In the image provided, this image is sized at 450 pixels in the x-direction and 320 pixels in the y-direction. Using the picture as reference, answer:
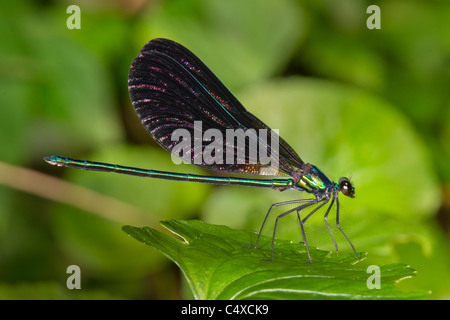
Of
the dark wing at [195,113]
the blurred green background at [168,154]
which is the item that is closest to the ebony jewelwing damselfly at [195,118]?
the dark wing at [195,113]

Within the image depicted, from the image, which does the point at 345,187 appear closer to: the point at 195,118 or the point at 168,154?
the point at 195,118

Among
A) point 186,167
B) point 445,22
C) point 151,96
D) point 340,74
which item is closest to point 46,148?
point 186,167

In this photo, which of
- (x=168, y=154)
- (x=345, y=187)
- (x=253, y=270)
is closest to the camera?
(x=253, y=270)

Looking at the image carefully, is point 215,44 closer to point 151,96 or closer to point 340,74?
point 340,74

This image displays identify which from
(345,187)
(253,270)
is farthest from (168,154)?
(253,270)

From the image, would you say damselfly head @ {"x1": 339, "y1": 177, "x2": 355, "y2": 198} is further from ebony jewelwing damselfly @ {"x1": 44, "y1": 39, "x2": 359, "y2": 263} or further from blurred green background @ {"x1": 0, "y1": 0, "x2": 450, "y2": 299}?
blurred green background @ {"x1": 0, "y1": 0, "x2": 450, "y2": 299}

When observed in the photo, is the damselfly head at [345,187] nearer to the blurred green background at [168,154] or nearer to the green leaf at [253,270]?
the blurred green background at [168,154]

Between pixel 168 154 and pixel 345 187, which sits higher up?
pixel 168 154

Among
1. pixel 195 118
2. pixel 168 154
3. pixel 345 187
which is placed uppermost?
pixel 168 154
